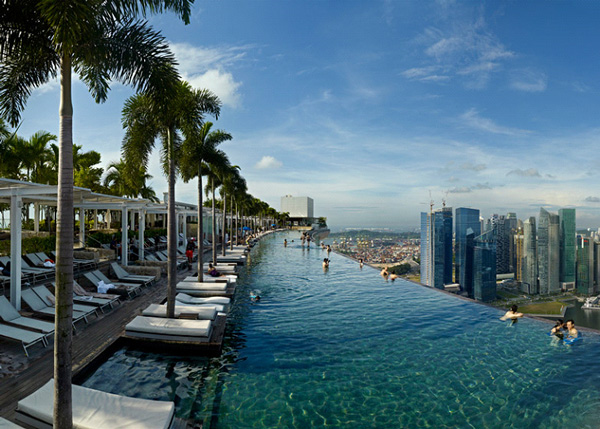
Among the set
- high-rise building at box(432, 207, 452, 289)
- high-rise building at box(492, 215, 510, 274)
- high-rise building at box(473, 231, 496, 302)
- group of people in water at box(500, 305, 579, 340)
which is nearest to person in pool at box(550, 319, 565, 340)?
group of people in water at box(500, 305, 579, 340)

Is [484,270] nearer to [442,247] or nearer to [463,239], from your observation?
[463,239]

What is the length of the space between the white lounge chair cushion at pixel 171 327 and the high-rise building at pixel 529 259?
1725 inches

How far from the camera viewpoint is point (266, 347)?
802 cm

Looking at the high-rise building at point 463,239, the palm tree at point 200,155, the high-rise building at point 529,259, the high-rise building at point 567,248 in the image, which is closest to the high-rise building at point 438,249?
the high-rise building at point 463,239

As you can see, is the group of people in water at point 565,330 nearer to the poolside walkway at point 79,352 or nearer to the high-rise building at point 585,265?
the poolside walkway at point 79,352

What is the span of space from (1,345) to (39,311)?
60.7 inches

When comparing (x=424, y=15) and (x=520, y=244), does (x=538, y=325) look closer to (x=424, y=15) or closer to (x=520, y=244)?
(x=424, y=15)

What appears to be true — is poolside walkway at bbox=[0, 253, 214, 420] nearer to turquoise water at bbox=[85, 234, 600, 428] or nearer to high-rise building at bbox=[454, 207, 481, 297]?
turquoise water at bbox=[85, 234, 600, 428]

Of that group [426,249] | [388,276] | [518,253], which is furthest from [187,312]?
[518,253]

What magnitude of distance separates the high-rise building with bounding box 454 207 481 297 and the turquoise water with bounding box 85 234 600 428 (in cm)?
3131

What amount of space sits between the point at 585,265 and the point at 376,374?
48.9 metres

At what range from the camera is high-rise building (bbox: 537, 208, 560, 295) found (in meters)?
38.5

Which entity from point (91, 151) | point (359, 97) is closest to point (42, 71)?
point (359, 97)

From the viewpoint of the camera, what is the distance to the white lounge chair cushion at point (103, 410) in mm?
3887
